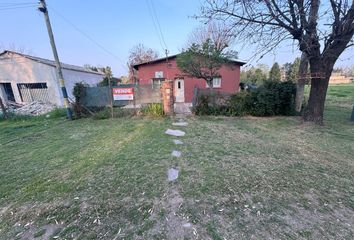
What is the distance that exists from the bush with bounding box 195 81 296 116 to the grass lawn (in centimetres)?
326

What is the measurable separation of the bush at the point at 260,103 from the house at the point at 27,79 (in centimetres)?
1251

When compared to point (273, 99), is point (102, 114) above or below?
below

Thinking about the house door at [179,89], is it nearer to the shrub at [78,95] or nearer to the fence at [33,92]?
the shrub at [78,95]

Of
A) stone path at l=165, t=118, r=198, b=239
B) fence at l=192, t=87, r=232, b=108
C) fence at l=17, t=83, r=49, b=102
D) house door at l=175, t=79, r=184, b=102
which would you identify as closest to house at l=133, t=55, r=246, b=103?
house door at l=175, t=79, r=184, b=102

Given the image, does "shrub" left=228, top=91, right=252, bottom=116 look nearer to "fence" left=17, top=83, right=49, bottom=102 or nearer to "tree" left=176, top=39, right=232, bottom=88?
"tree" left=176, top=39, right=232, bottom=88

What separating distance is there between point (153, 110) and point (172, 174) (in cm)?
583

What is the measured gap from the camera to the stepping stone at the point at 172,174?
3.15m

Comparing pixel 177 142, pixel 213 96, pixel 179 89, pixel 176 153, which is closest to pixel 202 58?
pixel 213 96

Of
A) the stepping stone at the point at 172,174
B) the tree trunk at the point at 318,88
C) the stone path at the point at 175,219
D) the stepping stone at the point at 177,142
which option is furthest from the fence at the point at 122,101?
the tree trunk at the point at 318,88

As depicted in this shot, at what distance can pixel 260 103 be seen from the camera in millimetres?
8523

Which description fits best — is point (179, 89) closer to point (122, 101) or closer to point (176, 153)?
point (122, 101)

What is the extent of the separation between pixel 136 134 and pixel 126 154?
1.76 metres

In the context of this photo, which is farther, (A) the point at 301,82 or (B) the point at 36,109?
(B) the point at 36,109

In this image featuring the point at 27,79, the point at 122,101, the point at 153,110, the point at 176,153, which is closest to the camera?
the point at 176,153
